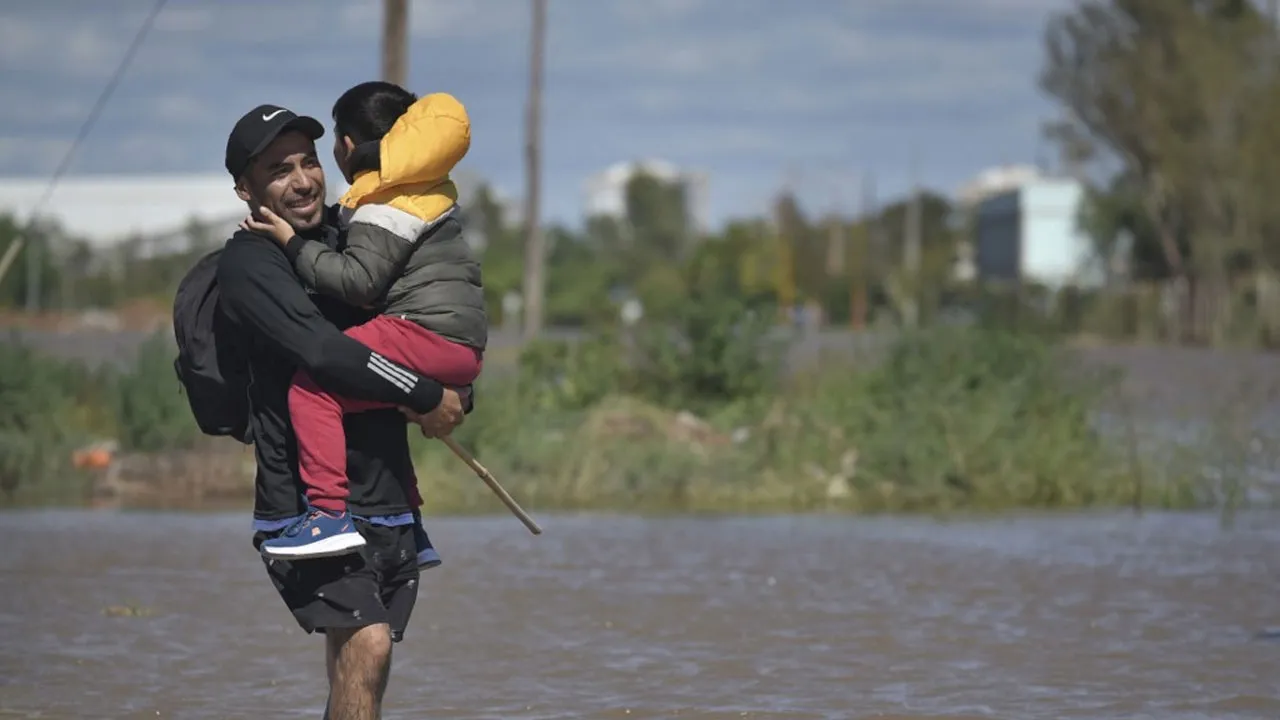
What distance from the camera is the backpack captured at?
5582mm

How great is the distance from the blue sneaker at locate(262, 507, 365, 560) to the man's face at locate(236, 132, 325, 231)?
0.71m

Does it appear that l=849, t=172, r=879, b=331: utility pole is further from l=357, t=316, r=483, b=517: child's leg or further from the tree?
l=357, t=316, r=483, b=517: child's leg

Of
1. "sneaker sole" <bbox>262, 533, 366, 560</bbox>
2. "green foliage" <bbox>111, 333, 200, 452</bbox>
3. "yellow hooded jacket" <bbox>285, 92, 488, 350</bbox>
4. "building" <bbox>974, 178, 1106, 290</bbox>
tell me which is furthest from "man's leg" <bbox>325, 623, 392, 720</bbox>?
"building" <bbox>974, 178, 1106, 290</bbox>

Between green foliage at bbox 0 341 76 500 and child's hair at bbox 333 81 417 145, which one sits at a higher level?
child's hair at bbox 333 81 417 145

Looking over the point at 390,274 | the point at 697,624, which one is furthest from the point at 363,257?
the point at 697,624

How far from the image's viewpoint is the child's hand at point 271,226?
5559mm

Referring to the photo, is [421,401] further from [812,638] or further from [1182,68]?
[1182,68]

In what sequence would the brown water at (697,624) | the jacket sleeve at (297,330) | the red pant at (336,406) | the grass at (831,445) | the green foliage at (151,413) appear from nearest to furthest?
the jacket sleeve at (297,330), the red pant at (336,406), the brown water at (697,624), the grass at (831,445), the green foliage at (151,413)

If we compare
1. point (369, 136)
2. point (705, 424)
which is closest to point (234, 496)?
point (705, 424)

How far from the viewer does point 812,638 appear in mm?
10023

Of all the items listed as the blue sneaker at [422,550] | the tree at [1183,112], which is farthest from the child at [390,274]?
the tree at [1183,112]

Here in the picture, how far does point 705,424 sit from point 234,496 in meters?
4.00

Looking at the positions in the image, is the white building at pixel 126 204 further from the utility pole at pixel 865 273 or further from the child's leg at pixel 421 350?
the child's leg at pixel 421 350

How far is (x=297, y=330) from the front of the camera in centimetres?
540
